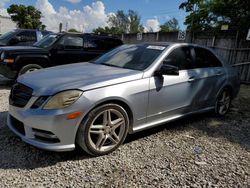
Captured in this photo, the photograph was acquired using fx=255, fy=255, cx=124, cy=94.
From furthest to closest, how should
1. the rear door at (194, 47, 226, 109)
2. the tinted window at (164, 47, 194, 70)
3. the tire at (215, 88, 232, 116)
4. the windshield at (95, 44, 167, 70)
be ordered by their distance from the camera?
the tire at (215, 88, 232, 116), the rear door at (194, 47, 226, 109), the tinted window at (164, 47, 194, 70), the windshield at (95, 44, 167, 70)

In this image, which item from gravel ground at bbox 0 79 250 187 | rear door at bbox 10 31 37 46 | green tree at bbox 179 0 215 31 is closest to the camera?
gravel ground at bbox 0 79 250 187

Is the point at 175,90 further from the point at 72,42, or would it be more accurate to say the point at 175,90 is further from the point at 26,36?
the point at 26,36

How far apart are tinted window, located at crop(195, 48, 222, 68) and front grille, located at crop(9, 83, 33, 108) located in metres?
2.93

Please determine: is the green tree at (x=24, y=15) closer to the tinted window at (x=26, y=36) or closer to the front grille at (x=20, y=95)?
the tinted window at (x=26, y=36)

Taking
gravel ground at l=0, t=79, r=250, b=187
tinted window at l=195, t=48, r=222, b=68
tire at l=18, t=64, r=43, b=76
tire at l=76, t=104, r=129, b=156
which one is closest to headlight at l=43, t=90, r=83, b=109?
tire at l=76, t=104, r=129, b=156

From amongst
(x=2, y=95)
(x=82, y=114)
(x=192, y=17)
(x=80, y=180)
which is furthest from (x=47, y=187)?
(x=192, y=17)

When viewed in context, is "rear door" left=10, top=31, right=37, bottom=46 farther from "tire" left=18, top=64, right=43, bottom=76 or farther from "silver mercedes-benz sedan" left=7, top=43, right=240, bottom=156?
"silver mercedes-benz sedan" left=7, top=43, right=240, bottom=156

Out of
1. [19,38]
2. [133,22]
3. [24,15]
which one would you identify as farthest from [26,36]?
[133,22]

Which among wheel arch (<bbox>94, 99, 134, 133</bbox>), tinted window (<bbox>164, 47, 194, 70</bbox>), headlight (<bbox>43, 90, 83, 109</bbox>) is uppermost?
tinted window (<bbox>164, 47, 194, 70</bbox>)

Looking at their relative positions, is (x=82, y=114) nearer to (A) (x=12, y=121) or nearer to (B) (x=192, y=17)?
(A) (x=12, y=121)

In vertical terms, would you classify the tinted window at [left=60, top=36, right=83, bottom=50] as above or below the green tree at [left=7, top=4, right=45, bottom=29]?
below

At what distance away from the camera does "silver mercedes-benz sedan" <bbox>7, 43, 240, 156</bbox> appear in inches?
119

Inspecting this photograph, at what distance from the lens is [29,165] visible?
3062 mm

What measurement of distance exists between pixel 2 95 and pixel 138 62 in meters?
3.91
